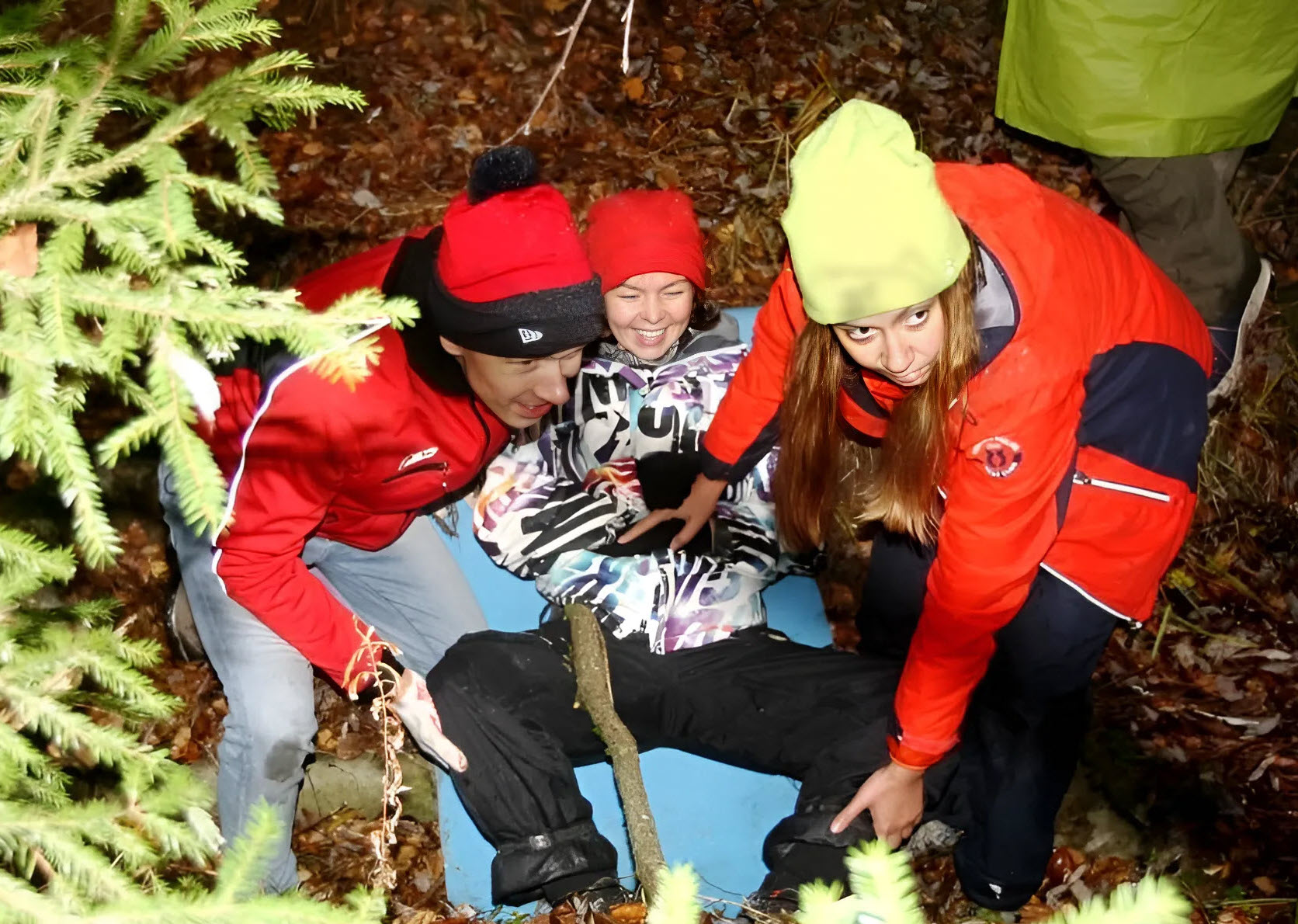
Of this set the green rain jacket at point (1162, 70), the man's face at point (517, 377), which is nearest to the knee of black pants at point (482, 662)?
the man's face at point (517, 377)

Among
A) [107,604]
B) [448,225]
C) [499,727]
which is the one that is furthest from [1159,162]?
[107,604]

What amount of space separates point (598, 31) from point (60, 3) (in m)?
3.08

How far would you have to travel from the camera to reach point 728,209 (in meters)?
4.46

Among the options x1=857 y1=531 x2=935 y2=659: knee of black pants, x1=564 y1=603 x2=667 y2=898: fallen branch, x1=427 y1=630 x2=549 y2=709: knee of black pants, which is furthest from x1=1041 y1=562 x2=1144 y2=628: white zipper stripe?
x1=427 y1=630 x2=549 y2=709: knee of black pants

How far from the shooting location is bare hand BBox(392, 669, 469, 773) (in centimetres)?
320

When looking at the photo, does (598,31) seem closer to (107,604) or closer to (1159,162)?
(1159,162)

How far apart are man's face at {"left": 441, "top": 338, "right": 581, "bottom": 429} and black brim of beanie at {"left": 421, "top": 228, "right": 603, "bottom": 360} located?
5 cm

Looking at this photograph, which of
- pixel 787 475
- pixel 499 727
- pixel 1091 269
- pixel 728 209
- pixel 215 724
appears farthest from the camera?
pixel 728 209

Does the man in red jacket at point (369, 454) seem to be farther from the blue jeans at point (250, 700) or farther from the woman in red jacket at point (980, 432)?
the woman in red jacket at point (980, 432)

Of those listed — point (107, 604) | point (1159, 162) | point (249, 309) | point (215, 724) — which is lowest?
point (215, 724)

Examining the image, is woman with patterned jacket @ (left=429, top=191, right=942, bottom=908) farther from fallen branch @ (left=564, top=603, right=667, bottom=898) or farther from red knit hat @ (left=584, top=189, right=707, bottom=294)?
fallen branch @ (left=564, top=603, right=667, bottom=898)

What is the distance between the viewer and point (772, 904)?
2.97 meters

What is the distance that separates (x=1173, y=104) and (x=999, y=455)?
1.71m

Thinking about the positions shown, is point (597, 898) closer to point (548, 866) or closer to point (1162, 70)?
point (548, 866)
